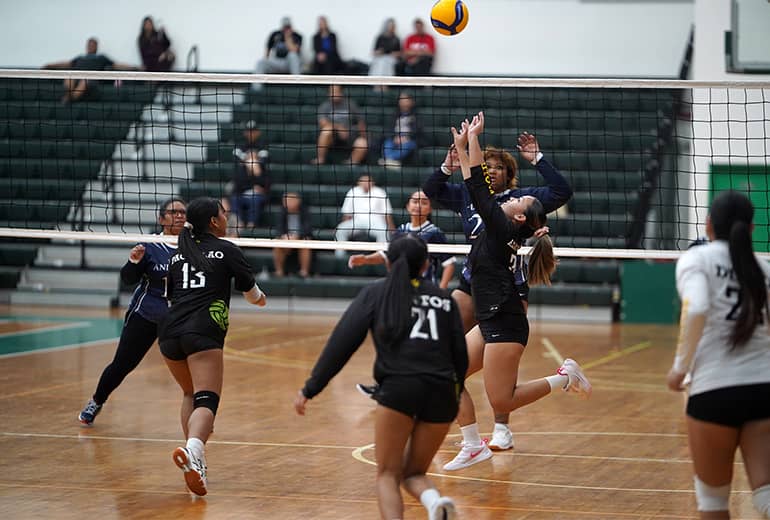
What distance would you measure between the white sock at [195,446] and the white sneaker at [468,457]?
170 centimetres

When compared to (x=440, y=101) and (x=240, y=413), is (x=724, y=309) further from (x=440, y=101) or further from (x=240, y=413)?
(x=440, y=101)

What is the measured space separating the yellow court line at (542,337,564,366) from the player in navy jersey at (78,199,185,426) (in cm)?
561

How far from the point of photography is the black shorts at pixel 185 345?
661 cm

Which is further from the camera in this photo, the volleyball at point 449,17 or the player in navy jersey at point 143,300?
the volleyball at point 449,17

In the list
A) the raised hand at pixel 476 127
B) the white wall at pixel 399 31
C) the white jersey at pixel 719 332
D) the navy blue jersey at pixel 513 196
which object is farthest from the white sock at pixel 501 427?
the white wall at pixel 399 31

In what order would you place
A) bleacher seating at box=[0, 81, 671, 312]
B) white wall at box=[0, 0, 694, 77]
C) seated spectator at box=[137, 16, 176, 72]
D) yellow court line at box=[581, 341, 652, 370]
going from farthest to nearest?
seated spectator at box=[137, 16, 176, 72] < white wall at box=[0, 0, 694, 77] < bleacher seating at box=[0, 81, 671, 312] < yellow court line at box=[581, 341, 652, 370]

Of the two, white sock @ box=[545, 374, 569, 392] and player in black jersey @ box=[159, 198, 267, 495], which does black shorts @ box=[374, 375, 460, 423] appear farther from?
white sock @ box=[545, 374, 569, 392]

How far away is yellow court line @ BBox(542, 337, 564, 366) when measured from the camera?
13.1 meters

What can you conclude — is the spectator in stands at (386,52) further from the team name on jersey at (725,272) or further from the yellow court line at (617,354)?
the team name on jersey at (725,272)

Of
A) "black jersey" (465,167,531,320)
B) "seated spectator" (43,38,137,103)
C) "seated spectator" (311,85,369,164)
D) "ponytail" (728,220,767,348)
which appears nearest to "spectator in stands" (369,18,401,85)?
"seated spectator" (311,85,369,164)

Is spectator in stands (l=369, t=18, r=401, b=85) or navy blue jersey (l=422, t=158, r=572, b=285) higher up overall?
→ spectator in stands (l=369, t=18, r=401, b=85)

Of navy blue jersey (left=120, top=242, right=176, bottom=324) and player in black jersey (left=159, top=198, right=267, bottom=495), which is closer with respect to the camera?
player in black jersey (left=159, top=198, right=267, bottom=495)

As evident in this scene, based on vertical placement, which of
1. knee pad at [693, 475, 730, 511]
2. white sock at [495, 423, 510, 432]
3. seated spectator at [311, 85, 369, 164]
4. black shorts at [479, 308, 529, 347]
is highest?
seated spectator at [311, 85, 369, 164]

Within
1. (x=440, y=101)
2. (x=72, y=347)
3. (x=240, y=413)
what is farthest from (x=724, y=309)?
(x=440, y=101)
